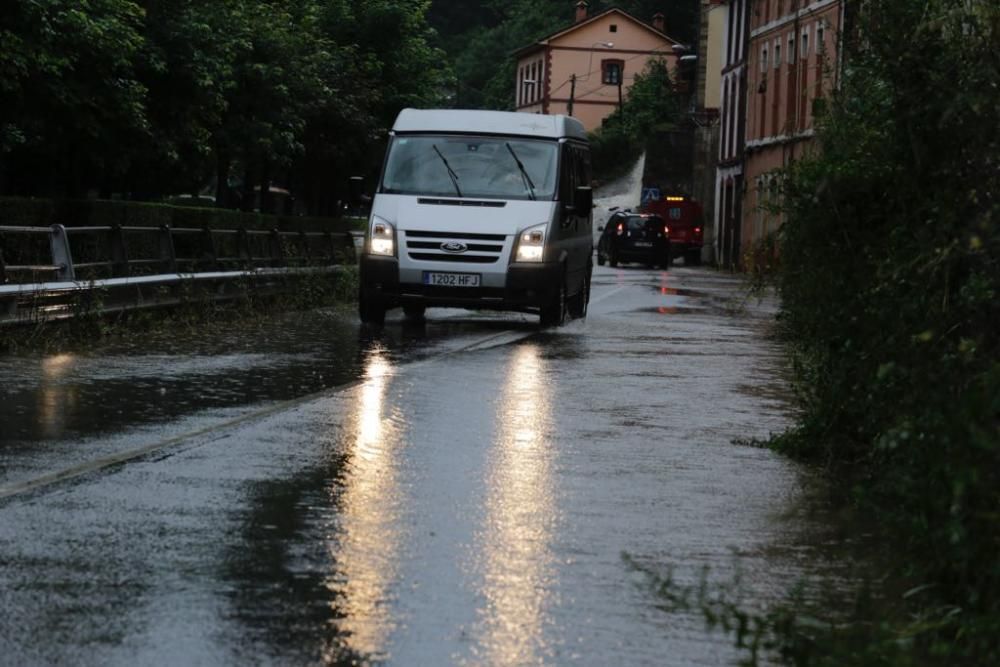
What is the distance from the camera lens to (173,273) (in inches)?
848

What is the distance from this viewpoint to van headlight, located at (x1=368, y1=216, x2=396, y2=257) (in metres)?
22.2

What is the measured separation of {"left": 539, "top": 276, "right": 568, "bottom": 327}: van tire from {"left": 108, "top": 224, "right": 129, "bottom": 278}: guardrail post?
191 inches

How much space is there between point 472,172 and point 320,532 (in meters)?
15.5

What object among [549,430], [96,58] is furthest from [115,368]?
[96,58]

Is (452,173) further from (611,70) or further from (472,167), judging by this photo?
(611,70)

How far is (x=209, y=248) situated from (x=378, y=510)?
16.4 metres

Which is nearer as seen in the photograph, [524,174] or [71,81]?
[524,174]

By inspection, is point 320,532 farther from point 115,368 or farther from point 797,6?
point 797,6

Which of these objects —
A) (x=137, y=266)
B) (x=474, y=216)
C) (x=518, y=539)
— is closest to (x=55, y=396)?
(x=518, y=539)

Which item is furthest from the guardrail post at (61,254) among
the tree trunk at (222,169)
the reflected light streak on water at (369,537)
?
the tree trunk at (222,169)

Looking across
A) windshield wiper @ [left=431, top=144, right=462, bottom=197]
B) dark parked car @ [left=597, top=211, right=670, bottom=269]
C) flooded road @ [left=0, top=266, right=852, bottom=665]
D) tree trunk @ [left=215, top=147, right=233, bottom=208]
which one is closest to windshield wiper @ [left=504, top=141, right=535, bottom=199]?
windshield wiper @ [left=431, top=144, right=462, bottom=197]

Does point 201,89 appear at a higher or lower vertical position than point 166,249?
higher

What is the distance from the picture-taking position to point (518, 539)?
25.2 ft

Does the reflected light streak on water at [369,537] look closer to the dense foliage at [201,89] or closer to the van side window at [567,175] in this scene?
the van side window at [567,175]
